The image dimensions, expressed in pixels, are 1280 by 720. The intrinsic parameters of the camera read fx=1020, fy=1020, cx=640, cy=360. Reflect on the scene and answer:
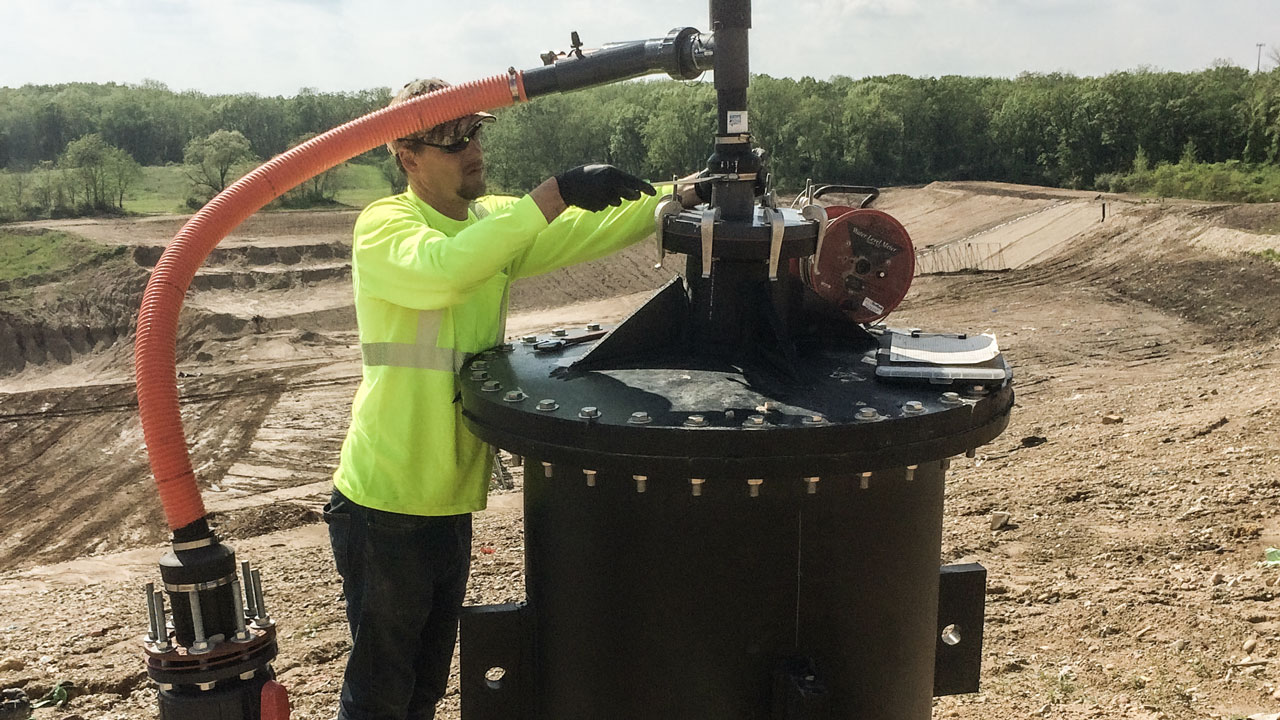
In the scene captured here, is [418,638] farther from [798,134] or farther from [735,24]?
[798,134]

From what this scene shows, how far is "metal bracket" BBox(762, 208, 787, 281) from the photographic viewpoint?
6.75 feet

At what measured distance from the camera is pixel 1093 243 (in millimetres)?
17219

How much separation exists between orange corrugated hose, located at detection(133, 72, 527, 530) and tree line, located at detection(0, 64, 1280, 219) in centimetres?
2236

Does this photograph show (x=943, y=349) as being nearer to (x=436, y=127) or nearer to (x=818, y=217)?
(x=818, y=217)

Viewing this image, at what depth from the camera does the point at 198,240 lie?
2193 millimetres

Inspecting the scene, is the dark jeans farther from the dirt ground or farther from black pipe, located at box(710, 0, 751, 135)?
the dirt ground

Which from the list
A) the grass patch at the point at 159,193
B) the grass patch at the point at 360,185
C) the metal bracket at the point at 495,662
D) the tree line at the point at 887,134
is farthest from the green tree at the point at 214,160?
the metal bracket at the point at 495,662

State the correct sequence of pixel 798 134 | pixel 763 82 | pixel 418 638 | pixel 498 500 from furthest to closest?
pixel 763 82 < pixel 798 134 < pixel 498 500 < pixel 418 638

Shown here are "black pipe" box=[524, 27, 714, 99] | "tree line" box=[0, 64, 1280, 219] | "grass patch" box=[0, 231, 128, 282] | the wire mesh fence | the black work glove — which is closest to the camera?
the black work glove

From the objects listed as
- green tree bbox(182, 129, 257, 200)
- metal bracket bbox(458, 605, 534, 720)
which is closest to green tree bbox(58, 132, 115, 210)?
green tree bbox(182, 129, 257, 200)

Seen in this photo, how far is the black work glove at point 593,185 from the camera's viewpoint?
2262mm

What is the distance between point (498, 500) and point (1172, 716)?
4605mm

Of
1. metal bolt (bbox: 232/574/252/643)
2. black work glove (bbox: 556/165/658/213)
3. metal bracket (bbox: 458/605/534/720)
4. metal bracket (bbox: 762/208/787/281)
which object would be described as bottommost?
metal bracket (bbox: 458/605/534/720)

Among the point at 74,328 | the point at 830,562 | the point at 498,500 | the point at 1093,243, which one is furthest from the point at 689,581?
the point at 74,328
